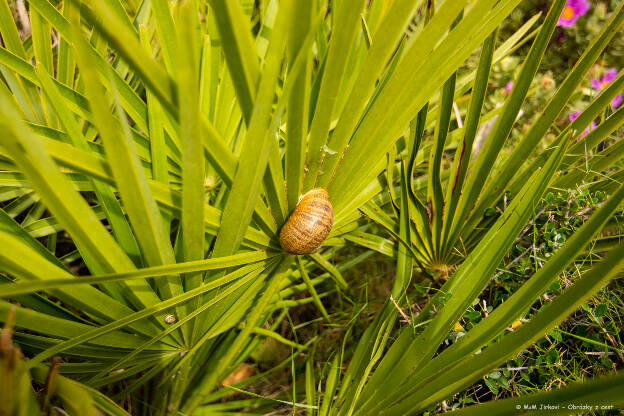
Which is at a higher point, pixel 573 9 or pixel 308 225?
pixel 573 9

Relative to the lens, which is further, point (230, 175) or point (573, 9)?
point (573, 9)

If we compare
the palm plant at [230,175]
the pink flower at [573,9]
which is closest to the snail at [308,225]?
the palm plant at [230,175]

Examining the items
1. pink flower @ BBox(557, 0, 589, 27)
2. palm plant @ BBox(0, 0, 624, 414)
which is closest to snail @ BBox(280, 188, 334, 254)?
palm plant @ BBox(0, 0, 624, 414)

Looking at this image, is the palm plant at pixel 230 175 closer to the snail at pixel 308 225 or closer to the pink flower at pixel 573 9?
the snail at pixel 308 225

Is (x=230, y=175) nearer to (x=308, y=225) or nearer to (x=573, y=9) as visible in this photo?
(x=308, y=225)

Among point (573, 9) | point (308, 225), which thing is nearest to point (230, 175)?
point (308, 225)

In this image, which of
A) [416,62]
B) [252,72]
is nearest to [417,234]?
[416,62]

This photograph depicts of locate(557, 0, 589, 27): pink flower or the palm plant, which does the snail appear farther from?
locate(557, 0, 589, 27): pink flower
